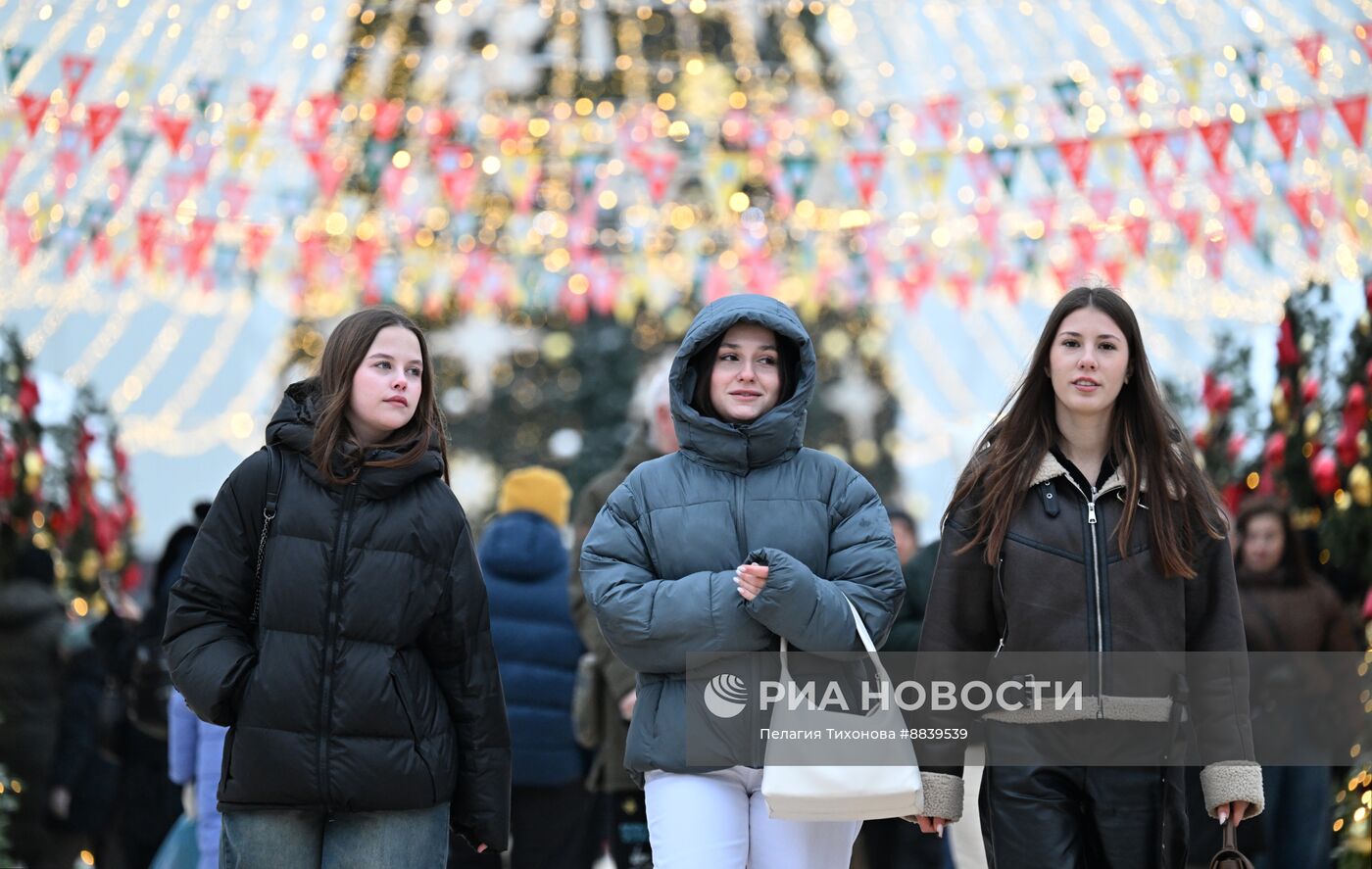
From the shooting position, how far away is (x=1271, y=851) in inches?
321

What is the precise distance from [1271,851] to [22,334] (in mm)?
6898

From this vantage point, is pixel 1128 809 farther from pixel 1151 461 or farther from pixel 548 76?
→ pixel 548 76

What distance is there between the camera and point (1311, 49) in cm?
977

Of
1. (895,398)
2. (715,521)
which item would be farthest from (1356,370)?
(895,398)

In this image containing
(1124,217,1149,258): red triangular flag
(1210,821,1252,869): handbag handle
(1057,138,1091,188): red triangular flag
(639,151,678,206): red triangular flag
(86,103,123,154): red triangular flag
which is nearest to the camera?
(1210,821,1252,869): handbag handle

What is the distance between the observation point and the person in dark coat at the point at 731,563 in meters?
4.30

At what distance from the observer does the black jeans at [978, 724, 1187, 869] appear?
4.28m

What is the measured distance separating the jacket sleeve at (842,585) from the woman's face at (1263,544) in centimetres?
427

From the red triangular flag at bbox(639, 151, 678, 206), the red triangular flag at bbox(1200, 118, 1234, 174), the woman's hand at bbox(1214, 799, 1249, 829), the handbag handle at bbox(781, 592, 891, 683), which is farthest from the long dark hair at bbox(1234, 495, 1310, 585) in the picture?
the red triangular flag at bbox(639, 151, 678, 206)

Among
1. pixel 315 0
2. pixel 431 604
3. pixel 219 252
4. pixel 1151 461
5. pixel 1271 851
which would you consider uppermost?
pixel 315 0

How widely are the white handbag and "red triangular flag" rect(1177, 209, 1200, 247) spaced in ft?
32.0

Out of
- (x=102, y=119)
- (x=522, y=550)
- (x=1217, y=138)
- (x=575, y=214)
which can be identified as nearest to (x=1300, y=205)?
(x=1217, y=138)

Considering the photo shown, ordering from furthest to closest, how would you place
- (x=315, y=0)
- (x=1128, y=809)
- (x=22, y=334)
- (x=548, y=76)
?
(x=548, y=76) → (x=315, y=0) → (x=22, y=334) → (x=1128, y=809)

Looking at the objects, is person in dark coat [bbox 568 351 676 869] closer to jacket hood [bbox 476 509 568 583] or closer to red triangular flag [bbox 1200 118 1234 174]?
jacket hood [bbox 476 509 568 583]
